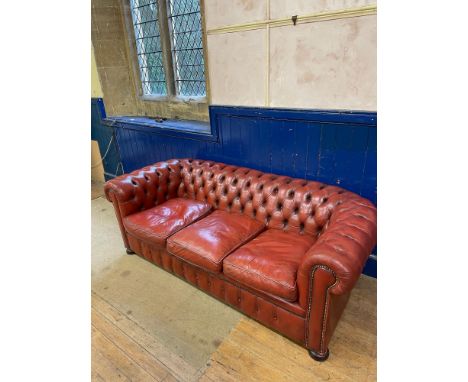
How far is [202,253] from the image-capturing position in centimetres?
187

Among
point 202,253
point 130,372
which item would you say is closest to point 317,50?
point 202,253

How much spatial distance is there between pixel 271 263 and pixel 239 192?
847 millimetres

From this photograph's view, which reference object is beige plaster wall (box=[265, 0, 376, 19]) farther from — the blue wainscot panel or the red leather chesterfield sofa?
the red leather chesterfield sofa

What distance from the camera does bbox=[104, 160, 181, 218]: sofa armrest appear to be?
94.8 inches

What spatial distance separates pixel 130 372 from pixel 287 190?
1.56 meters

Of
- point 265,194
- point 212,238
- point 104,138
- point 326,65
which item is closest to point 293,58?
point 326,65

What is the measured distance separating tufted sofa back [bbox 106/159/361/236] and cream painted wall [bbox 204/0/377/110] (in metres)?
0.61

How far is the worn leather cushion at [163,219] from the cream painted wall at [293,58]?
1.02m

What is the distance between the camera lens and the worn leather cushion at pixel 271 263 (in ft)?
5.09

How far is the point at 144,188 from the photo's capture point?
253 cm

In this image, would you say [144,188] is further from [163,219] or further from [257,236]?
[257,236]

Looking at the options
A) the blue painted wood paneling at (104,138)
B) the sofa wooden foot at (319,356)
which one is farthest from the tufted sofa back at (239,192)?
the blue painted wood paneling at (104,138)
